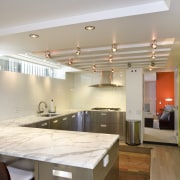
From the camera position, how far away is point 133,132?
525cm

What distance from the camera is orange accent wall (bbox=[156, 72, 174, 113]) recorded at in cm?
871

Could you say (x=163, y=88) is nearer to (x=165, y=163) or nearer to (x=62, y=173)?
(x=165, y=163)

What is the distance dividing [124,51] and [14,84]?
98.4 inches

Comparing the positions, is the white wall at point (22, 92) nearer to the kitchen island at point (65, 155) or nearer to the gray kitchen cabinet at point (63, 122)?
the gray kitchen cabinet at point (63, 122)

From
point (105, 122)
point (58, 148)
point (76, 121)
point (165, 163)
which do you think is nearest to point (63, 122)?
point (76, 121)

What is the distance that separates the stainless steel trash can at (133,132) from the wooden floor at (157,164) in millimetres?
359

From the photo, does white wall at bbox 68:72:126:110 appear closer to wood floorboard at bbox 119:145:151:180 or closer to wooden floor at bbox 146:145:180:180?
wood floorboard at bbox 119:145:151:180

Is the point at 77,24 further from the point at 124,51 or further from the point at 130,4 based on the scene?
the point at 124,51

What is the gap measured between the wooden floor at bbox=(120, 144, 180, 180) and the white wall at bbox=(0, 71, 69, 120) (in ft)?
8.49

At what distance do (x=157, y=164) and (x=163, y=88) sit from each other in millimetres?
5727

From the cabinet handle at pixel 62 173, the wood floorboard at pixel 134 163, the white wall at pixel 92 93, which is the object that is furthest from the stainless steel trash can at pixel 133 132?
the cabinet handle at pixel 62 173

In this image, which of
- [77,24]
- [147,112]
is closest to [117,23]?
[77,24]

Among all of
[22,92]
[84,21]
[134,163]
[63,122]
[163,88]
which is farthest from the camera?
[163,88]

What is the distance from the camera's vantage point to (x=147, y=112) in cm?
860
